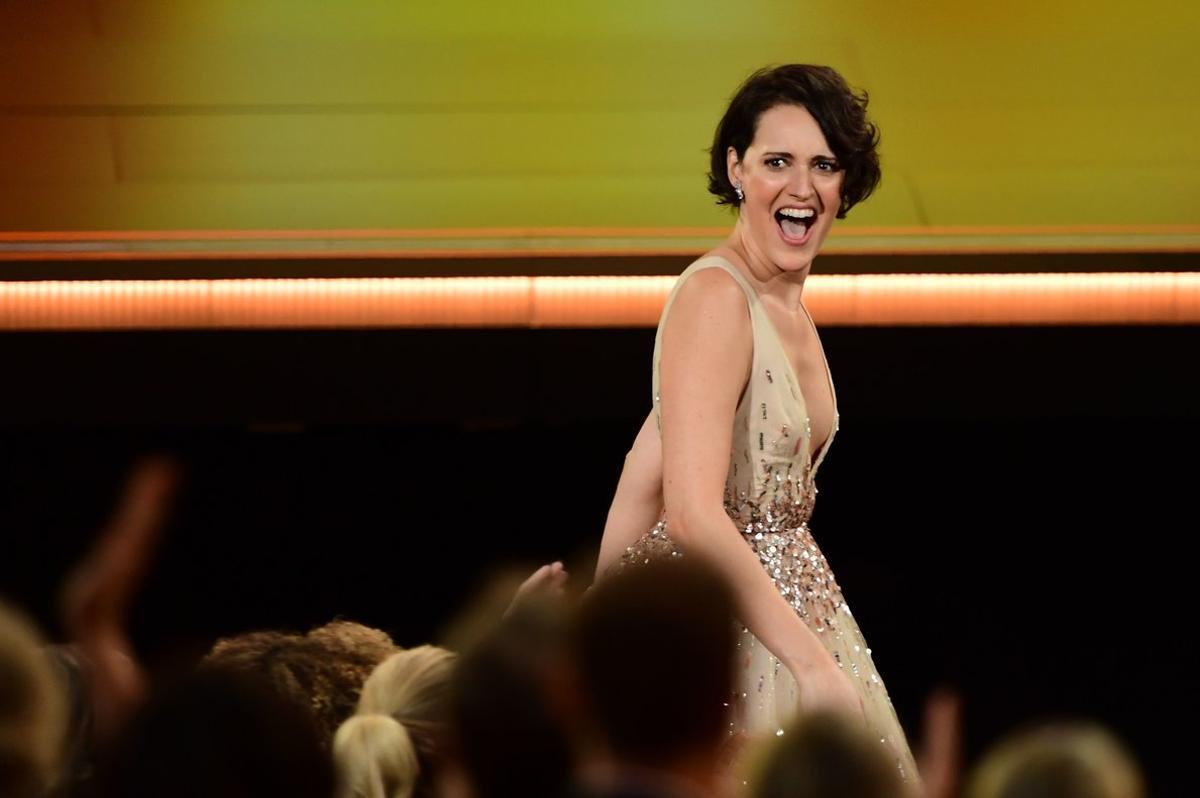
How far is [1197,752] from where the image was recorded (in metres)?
4.37

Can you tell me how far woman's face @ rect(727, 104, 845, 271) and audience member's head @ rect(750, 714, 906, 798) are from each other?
0.97m

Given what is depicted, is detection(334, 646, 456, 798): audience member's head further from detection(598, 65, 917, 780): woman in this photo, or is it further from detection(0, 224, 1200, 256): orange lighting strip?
detection(0, 224, 1200, 256): orange lighting strip

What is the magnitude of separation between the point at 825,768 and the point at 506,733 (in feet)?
0.80

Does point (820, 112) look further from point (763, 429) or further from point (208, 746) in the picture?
point (208, 746)

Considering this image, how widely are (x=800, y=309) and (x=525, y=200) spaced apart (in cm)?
181

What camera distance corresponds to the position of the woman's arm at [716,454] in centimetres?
204

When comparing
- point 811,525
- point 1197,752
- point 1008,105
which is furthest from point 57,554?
point 1197,752

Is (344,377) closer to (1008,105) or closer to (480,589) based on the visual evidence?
(480,589)

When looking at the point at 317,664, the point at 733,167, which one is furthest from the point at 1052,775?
the point at 317,664

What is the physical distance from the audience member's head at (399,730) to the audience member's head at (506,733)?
1.81 feet

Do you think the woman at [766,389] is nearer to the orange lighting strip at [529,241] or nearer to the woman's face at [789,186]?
the woman's face at [789,186]

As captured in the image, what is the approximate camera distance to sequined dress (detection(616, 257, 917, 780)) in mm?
2178

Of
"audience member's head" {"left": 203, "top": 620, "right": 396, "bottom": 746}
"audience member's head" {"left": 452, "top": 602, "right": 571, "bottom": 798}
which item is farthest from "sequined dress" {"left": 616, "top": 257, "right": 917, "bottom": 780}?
"audience member's head" {"left": 452, "top": 602, "right": 571, "bottom": 798}

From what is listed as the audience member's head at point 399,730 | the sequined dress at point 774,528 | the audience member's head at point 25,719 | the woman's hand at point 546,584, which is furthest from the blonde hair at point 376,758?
the audience member's head at point 25,719
